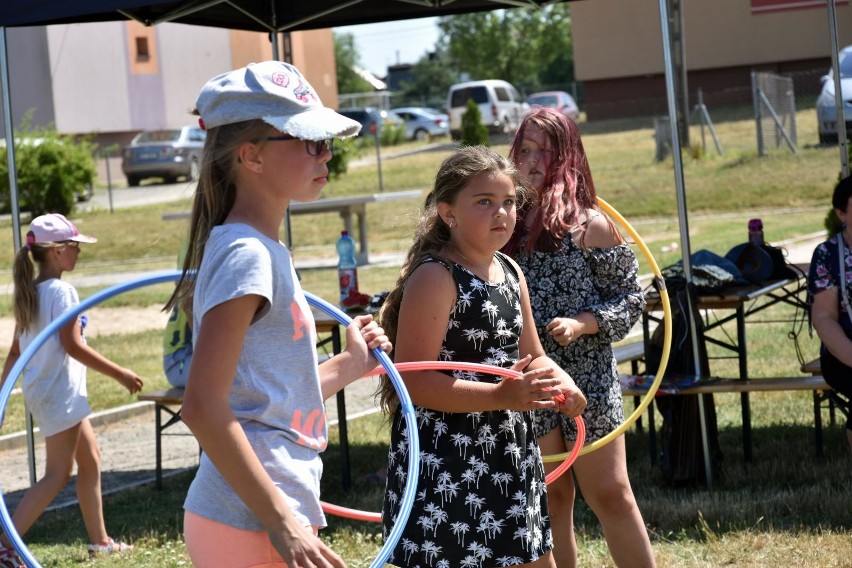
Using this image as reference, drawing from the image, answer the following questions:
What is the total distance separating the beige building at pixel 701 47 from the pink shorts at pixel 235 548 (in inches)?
1291

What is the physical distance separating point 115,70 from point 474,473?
38.4 meters

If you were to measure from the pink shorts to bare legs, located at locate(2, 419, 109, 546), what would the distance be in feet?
11.1

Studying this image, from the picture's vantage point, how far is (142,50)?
4009 cm

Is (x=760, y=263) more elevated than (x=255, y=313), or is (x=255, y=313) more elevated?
(x=255, y=313)

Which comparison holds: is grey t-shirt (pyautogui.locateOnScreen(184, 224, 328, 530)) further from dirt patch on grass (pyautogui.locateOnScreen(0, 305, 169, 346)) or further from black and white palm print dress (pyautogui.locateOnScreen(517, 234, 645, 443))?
dirt patch on grass (pyautogui.locateOnScreen(0, 305, 169, 346))

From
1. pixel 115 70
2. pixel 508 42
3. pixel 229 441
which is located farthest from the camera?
pixel 508 42

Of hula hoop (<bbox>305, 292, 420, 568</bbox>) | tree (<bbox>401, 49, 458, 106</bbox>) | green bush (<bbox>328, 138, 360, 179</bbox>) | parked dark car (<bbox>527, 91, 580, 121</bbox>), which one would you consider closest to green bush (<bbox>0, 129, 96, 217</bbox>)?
green bush (<bbox>328, 138, 360, 179</bbox>)

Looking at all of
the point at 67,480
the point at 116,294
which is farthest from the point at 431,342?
the point at 67,480

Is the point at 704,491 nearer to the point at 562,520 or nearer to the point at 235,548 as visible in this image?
the point at 562,520

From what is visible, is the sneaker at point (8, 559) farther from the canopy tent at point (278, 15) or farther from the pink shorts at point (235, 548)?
the pink shorts at point (235, 548)

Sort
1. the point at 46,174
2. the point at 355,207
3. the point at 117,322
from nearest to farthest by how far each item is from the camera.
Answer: the point at 117,322, the point at 355,207, the point at 46,174

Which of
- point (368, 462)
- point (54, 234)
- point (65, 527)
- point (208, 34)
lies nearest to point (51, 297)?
point (54, 234)

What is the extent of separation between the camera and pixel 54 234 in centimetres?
554

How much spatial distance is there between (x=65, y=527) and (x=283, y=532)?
463 centimetres
